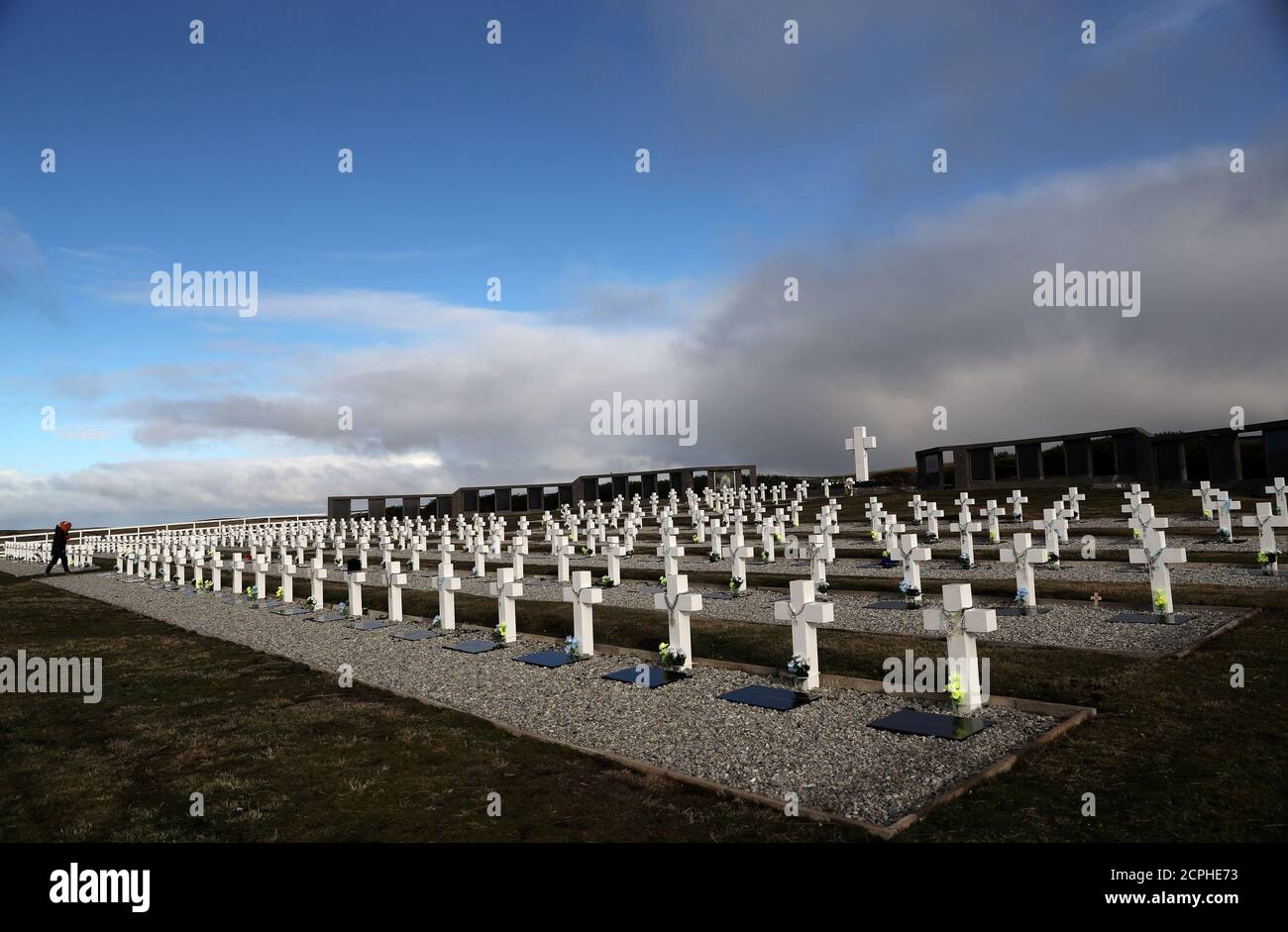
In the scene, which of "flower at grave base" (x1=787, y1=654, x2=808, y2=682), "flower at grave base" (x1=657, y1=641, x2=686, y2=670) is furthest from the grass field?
"flower at grave base" (x1=657, y1=641, x2=686, y2=670)

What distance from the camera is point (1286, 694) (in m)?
7.20

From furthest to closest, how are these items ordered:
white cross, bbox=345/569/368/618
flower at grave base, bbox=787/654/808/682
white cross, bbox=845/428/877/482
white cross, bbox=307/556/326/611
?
white cross, bbox=845/428/877/482 → white cross, bbox=307/556/326/611 → white cross, bbox=345/569/368/618 → flower at grave base, bbox=787/654/808/682

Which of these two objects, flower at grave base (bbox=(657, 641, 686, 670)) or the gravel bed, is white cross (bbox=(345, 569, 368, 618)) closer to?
the gravel bed

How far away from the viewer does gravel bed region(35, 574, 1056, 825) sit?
19.6ft

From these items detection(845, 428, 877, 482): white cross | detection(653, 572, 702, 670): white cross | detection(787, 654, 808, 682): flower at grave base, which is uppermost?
detection(845, 428, 877, 482): white cross

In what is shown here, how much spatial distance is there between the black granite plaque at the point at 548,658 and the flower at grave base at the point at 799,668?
3569mm

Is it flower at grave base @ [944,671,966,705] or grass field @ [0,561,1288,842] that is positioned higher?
flower at grave base @ [944,671,966,705]

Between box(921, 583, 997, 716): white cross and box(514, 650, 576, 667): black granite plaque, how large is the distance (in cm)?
530

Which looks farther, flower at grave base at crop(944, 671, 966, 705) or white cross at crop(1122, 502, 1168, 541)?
white cross at crop(1122, 502, 1168, 541)

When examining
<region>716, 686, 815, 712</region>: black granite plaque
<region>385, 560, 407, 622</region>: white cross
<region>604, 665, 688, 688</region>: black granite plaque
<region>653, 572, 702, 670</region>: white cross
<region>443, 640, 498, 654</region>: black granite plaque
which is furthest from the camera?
<region>385, 560, 407, 622</region>: white cross

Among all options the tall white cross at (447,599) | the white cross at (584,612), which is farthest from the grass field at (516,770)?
the tall white cross at (447,599)

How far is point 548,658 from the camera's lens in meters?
11.5
